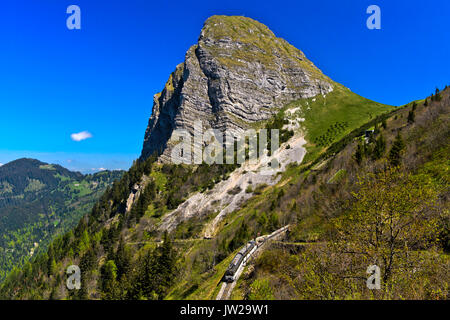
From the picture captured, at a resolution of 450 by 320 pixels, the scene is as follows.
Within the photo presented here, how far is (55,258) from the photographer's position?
10319cm

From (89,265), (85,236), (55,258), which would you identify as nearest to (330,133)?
(89,265)

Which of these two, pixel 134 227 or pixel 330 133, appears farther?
pixel 330 133

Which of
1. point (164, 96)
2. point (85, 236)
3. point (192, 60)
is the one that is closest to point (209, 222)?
point (85, 236)

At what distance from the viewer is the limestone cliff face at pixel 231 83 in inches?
5359

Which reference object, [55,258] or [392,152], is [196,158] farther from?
[392,152]

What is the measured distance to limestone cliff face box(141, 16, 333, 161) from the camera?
136125 mm

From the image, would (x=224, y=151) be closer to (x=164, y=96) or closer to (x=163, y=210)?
(x=163, y=210)

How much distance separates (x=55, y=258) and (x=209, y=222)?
8170cm

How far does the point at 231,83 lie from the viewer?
138625mm

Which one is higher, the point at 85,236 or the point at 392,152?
the point at 392,152
